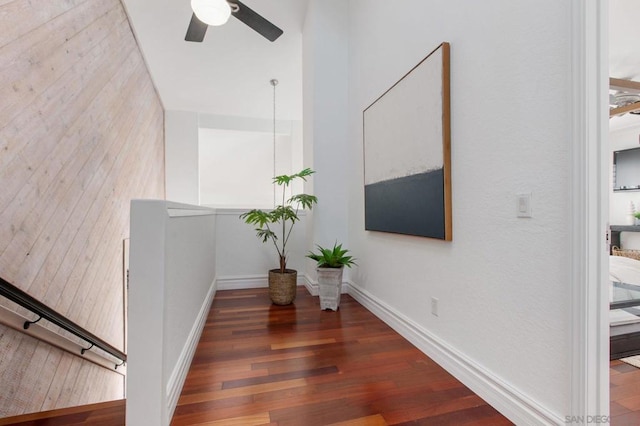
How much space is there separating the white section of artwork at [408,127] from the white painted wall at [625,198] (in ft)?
17.9

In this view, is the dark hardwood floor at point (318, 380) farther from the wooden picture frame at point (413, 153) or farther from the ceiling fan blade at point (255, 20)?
the ceiling fan blade at point (255, 20)

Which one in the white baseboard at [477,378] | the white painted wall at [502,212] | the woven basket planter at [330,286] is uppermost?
the white painted wall at [502,212]

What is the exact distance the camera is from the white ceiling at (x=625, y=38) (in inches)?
92.2

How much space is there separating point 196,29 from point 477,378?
3.22m

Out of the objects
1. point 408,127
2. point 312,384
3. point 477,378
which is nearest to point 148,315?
point 312,384

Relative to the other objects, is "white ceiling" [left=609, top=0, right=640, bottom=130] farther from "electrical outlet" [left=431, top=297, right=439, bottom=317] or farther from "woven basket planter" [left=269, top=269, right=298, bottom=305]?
"woven basket planter" [left=269, top=269, right=298, bottom=305]

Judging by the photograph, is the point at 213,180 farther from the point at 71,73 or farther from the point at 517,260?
the point at 517,260

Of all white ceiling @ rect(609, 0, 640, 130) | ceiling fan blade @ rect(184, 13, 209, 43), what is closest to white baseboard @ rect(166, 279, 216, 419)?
ceiling fan blade @ rect(184, 13, 209, 43)

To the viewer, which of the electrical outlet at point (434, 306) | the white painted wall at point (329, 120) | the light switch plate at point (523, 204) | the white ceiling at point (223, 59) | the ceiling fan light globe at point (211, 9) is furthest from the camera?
the white ceiling at point (223, 59)

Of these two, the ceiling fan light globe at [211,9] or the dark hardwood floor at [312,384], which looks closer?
the dark hardwood floor at [312,384]

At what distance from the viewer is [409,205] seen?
1.94 m

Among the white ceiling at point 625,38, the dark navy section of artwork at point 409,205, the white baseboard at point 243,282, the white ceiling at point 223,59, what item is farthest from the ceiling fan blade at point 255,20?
the white ceiling at point 625,38

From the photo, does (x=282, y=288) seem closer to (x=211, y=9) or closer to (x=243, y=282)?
(x=243, y=282)

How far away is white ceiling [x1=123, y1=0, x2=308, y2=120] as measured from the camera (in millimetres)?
3207
